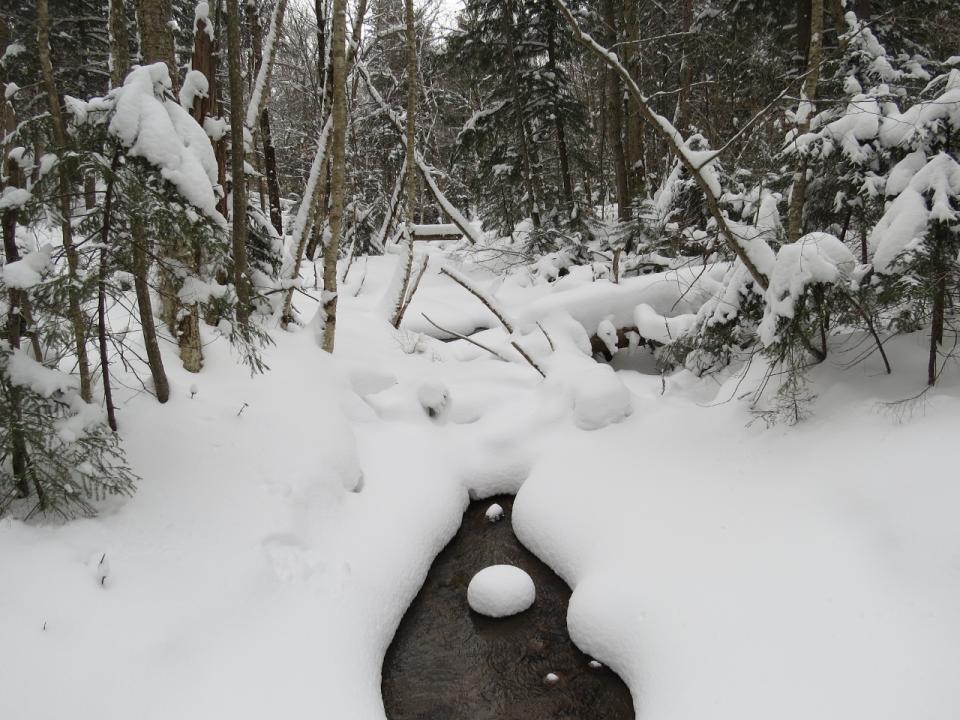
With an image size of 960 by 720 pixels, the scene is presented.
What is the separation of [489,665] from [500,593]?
53cm

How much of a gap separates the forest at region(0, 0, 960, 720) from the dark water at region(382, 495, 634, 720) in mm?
26

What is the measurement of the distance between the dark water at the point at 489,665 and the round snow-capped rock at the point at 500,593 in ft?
0.25

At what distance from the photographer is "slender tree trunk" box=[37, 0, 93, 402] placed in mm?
3080

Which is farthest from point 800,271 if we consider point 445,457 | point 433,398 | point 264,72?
point 264,72

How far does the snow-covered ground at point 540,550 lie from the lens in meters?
2.81

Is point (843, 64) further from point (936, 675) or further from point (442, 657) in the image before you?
point (442, 657)

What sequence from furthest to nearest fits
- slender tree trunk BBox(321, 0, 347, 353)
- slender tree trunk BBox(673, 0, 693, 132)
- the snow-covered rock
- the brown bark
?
slender tree trunk BBox(673, 0, 693, 132) → the brown bark → slender tree trunk BBox(321, 0, 347, 353) → the snow-covered rock

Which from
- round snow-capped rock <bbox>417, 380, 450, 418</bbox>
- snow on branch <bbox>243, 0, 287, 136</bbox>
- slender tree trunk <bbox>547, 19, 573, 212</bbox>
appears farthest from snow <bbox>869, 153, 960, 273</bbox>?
slender tree trunk <bbox>547, 19, 573, 212</bbox>

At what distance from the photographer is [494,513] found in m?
5.59

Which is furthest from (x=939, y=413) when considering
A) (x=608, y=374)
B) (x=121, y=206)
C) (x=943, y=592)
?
(x=121, y=206)

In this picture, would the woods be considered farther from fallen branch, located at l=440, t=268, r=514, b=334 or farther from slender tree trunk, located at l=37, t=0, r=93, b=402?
fallen branch, located at l=440, t=268, r=514, b=334

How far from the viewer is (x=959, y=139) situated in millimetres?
3947

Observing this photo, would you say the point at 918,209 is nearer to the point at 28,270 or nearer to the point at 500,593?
the point at 500,593

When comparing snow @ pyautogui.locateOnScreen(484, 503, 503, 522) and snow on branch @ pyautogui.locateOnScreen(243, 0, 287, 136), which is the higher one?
snow on branch @ pyautogui.locateOnScreen(243, 0, 287, 136)
